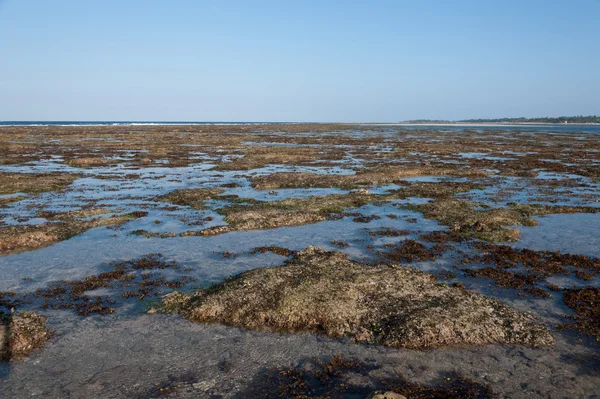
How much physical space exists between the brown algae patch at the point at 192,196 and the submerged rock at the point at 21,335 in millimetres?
15187

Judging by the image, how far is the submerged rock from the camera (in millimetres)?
10109

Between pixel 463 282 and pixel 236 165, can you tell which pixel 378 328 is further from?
pixel 236 165

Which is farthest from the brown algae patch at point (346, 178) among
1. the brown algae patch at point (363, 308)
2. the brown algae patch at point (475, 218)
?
the brown algae patch at point (363, 308)

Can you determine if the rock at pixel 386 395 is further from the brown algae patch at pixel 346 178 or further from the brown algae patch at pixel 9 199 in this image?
the brown algae patch at pixel 9 199

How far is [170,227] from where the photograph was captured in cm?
2177

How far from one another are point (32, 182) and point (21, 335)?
28.5 meters

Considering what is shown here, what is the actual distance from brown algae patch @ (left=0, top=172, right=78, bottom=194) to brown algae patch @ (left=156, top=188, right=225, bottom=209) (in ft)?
33.3

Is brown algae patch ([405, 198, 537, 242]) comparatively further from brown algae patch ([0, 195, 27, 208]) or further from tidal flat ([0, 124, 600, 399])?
brown algae patch ([0, 195, 27, 208])

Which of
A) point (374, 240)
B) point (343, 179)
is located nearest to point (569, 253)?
point (374, 240)

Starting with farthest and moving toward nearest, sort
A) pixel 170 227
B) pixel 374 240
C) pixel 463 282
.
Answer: pixel 170 227 < pixel 374 240 < pixel 463 282

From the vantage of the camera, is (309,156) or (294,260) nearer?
(294,260)

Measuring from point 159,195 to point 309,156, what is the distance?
29932mm

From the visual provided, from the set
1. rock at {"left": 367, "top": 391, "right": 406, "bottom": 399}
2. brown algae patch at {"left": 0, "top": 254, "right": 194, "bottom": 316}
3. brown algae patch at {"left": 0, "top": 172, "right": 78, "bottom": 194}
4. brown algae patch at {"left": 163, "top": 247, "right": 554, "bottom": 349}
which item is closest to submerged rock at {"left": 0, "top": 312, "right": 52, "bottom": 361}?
brown algae patch at {"left": 0, "top": 254, "right": 194, "bottom": 316}

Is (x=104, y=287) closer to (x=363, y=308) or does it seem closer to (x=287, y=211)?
(x=363, y=308)
